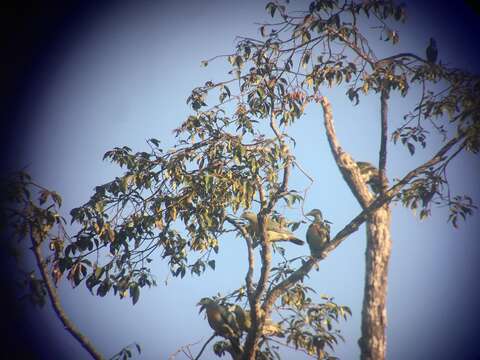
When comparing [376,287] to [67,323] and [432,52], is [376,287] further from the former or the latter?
[67,323]

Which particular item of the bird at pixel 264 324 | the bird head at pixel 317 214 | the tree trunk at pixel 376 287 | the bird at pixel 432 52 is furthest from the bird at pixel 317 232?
the bird at pixel 432 52

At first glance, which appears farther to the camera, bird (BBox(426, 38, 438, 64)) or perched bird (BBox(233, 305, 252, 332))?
perched bird (BBox(233, 305, 252, 332))

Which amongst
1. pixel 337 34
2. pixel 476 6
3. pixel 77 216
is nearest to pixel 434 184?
pixel 337 34

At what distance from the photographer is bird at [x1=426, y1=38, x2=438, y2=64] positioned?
4.23m

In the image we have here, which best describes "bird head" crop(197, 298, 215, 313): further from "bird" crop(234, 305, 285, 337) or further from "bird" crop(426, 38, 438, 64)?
"bird" crop(426, 38, 438, 64)

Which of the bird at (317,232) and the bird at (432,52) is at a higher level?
the bird at (432,52)

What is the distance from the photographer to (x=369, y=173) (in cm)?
520

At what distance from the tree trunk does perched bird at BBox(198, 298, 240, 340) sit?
1558 millimetres

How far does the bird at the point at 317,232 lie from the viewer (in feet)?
16.5

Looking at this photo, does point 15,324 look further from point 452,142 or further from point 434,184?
point 452,142

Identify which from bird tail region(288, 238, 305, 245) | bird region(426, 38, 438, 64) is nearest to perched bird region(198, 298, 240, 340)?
bird tail region(288, 238, 305, 245)

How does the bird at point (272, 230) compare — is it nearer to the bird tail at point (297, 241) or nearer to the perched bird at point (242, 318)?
the bird tail at point (297, 241)

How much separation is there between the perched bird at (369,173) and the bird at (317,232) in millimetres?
880

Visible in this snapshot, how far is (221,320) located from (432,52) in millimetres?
4315
